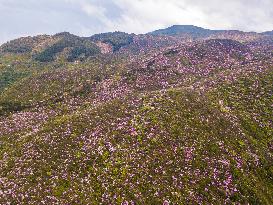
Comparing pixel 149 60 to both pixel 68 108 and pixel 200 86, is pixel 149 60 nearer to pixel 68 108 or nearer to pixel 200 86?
pixel 200 86

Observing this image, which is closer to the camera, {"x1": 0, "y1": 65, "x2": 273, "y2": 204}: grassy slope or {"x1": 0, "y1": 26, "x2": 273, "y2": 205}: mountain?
{"x1": 0, "y1": 65, "x2": 273, "y2": 204}: grassy slope

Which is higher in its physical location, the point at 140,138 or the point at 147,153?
the point at 140,138

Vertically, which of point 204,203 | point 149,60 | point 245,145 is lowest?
point 204,203

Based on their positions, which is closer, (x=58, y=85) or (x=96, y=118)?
(x=96, y=118)

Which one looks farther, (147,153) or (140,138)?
(140,138)

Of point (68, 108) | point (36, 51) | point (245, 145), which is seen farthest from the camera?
point (36, 51)

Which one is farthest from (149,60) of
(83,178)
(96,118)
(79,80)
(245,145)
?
(83,178)

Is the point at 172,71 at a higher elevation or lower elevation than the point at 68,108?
higher

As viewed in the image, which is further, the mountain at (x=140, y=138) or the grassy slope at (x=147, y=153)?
the mountain at (x=140, y=138)
